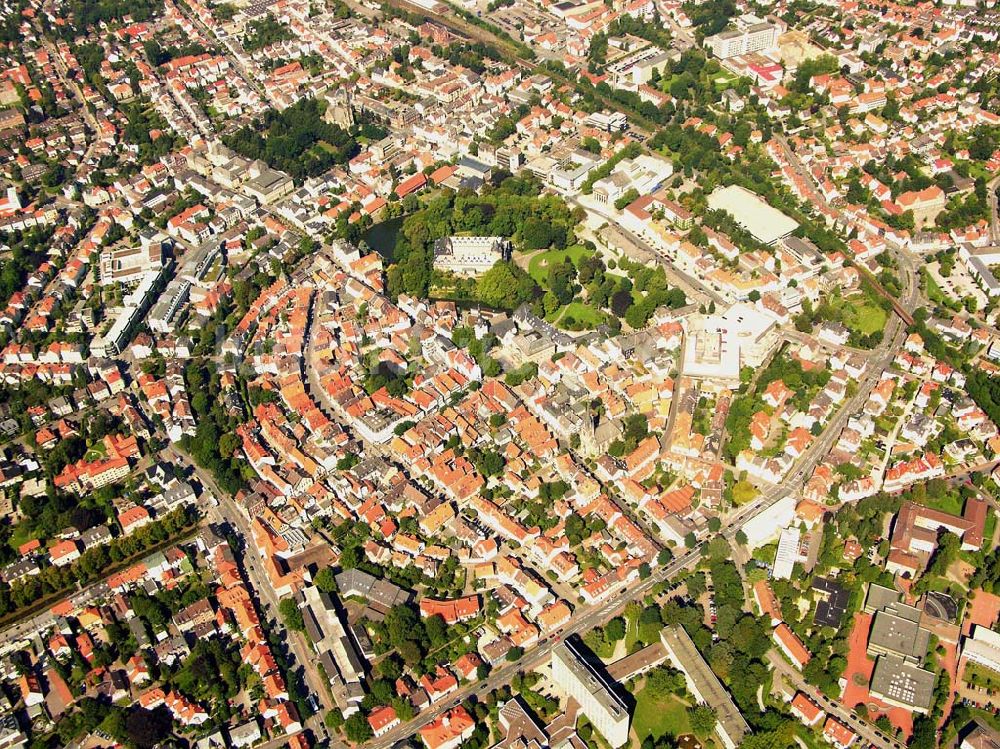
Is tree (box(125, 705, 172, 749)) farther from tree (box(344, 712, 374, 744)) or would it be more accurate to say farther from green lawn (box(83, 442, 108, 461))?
green lawn (box(83, 442, 108, 461))

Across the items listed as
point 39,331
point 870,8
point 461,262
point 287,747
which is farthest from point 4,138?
point 870,8

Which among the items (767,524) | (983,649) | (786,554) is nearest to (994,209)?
(767,524)

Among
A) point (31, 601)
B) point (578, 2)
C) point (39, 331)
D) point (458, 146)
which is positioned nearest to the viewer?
point (31, 601)

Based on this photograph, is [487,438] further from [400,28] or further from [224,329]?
[400,28]

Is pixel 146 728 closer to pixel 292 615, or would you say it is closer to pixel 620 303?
pixel 292 615

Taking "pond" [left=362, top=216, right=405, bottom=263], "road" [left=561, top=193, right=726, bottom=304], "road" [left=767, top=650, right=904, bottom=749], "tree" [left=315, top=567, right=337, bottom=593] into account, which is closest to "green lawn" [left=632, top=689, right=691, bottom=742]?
"road" [left=767, top=650, right=904, bottom=749]

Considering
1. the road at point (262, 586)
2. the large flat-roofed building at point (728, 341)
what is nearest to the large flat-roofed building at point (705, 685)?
the road at point (262, 586)

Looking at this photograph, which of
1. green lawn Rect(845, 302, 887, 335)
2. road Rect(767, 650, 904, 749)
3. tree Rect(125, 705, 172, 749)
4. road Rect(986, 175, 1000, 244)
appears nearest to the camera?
road Rect(767, 650, 904, 749)
